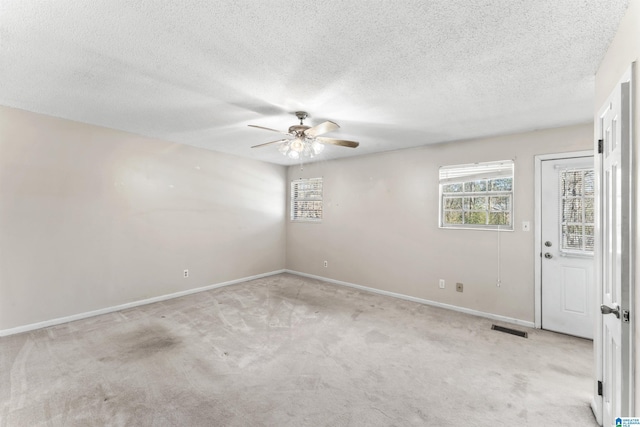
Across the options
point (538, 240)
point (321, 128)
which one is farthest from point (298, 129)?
point (538, 240)

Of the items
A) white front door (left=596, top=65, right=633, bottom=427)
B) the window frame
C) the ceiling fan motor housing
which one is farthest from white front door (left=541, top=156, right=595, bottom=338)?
the window frame

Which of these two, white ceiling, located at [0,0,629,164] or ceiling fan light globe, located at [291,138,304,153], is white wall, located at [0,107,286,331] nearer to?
white ceiling, located at [0,0,629,164]

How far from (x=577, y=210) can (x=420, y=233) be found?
1.78 meters

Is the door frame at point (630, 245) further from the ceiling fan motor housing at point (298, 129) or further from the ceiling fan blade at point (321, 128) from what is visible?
the ceiling fan motor housing at point (298, 129)

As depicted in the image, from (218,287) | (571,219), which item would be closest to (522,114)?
(571,219)

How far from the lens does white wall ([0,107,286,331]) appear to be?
296 centimetres

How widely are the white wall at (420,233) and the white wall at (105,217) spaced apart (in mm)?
1767

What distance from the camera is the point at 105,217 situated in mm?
3572

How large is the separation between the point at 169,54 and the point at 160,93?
0.75 meters

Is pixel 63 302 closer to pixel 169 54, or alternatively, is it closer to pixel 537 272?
pixel 169 54

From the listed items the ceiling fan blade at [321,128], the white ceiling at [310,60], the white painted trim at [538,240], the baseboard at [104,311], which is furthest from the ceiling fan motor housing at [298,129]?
the baseboard at [104,311]

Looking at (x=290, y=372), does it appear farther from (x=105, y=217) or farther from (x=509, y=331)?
(x=105, y=217)

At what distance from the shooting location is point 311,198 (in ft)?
18.7

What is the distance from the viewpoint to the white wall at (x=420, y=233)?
3.33 metres
